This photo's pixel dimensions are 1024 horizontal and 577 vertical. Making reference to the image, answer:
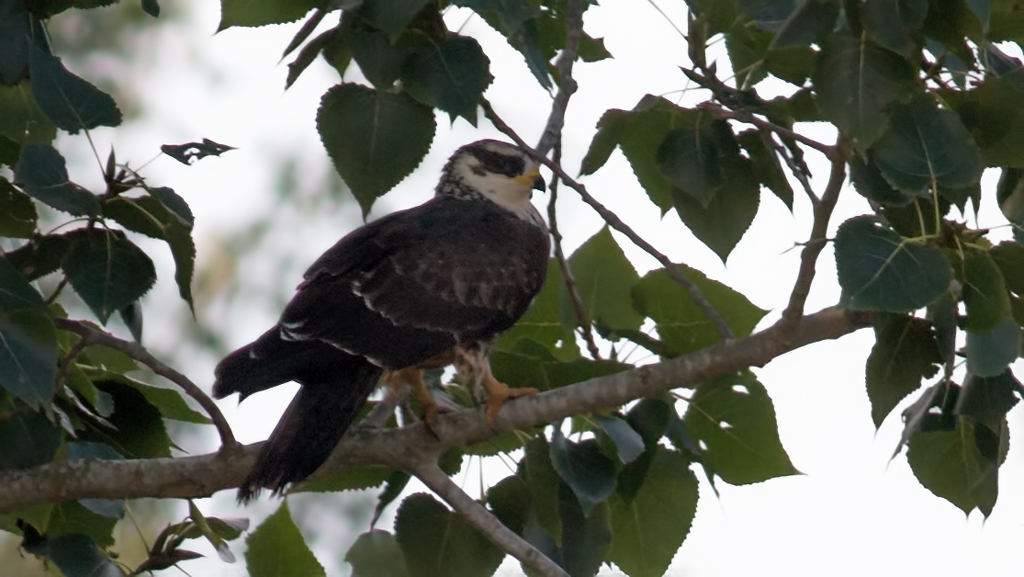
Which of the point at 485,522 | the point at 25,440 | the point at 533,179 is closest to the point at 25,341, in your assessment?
the point at 25,440

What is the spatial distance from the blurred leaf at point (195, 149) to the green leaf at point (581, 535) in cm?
97

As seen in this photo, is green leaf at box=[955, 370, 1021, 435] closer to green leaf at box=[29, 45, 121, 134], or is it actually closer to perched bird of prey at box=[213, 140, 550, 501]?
perched bird of prey at box=[213, 140, 550, 501]

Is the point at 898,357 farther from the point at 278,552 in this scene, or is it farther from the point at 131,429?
the point at 131,429

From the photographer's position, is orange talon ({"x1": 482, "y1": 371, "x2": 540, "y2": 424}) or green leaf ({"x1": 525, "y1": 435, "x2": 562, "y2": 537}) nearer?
green leaf ({"x1": 525, "y1": 435, "x2": 562, "y2": 537})

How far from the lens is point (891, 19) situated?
208cm

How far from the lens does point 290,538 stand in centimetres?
239

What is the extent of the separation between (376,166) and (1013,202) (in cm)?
123

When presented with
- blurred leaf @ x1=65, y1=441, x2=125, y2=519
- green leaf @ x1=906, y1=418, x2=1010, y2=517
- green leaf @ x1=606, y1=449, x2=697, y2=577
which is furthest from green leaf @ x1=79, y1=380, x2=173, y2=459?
green leaf @ x1=906, y1=418, x2=1010, y2=517

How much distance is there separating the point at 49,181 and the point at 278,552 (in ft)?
2.63

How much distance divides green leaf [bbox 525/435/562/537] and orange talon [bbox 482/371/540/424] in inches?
6.8

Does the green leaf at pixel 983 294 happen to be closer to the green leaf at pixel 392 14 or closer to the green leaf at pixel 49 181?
the green leaf at pixel 392 14

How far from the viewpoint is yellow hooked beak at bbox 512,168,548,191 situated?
14.3 ft

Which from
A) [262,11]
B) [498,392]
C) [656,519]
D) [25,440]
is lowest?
[656,519]

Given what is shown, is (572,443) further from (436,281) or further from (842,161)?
(436,281)
